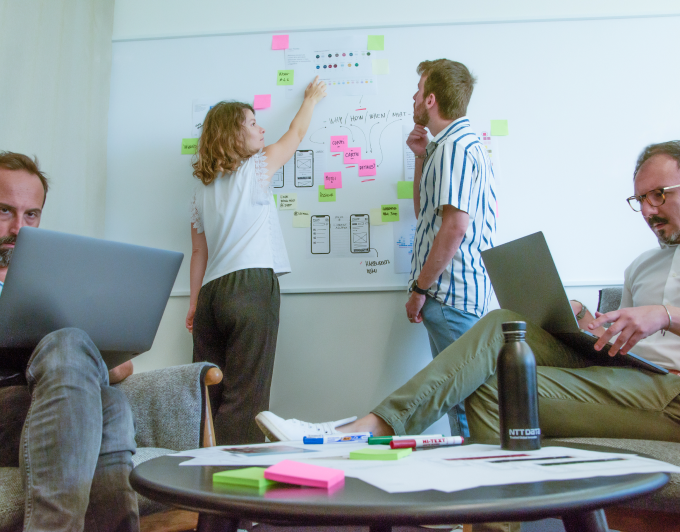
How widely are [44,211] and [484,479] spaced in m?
1.89

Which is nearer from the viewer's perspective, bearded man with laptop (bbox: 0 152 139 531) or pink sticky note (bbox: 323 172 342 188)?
bearded man with laptop (bbox: 0 152 139 531)

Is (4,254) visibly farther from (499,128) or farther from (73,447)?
(499,128)

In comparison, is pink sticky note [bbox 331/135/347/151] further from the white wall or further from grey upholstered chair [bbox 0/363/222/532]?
grey upholstered chair [bbox 0/363/222/532]

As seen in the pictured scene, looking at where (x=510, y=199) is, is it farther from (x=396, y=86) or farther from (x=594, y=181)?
(x=396, y=86)

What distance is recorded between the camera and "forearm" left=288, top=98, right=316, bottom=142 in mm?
2107

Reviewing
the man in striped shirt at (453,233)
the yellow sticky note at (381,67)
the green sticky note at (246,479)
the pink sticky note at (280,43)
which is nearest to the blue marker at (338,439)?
the green sticky note at (246,479)

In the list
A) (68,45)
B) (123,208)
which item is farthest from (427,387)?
(68,45)

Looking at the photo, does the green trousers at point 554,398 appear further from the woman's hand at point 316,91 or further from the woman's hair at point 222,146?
the woman's hand at point 316,91

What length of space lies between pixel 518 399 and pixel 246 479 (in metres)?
0.36

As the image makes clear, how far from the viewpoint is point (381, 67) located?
2.22 meters

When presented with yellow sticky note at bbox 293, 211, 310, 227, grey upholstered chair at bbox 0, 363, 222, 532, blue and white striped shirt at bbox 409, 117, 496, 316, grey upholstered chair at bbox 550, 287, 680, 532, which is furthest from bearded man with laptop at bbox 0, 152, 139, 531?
yellow sticky note at bbox 293, 211, 310, 227

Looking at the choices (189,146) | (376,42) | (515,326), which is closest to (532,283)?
(515,326)

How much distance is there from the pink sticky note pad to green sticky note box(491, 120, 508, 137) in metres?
1.94

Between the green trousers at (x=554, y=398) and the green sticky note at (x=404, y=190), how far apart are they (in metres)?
1.01
